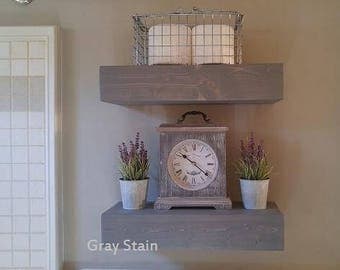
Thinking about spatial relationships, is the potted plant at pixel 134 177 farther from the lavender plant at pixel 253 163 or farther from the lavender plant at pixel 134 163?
the lavender plant at pixel 253 163

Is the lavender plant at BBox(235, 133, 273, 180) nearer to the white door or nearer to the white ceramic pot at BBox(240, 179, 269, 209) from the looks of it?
the white ceramic pot at BBox(240, 179, 269, 209)

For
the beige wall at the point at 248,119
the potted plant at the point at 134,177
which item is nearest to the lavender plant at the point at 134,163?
the potted plant at the point at 134,177

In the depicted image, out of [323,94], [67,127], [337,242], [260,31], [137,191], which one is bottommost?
[337,242]

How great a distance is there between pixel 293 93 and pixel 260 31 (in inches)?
10.3

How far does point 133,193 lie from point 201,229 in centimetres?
25

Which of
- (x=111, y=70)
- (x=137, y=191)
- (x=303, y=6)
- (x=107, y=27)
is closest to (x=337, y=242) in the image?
(x=137, y=191)

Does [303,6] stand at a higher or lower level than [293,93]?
higher

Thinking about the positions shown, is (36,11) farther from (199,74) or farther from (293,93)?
(293,93)

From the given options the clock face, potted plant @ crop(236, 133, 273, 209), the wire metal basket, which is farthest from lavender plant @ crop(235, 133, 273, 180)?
the wire metal basket

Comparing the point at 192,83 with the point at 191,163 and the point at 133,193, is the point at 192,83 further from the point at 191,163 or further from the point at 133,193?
the point at 133,193

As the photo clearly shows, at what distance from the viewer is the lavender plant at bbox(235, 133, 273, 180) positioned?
1.25 m

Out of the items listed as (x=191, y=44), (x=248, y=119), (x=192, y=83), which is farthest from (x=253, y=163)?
(x=191, y=44)

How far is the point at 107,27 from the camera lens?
1411mm

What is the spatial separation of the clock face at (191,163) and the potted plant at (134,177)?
10 centimetres
